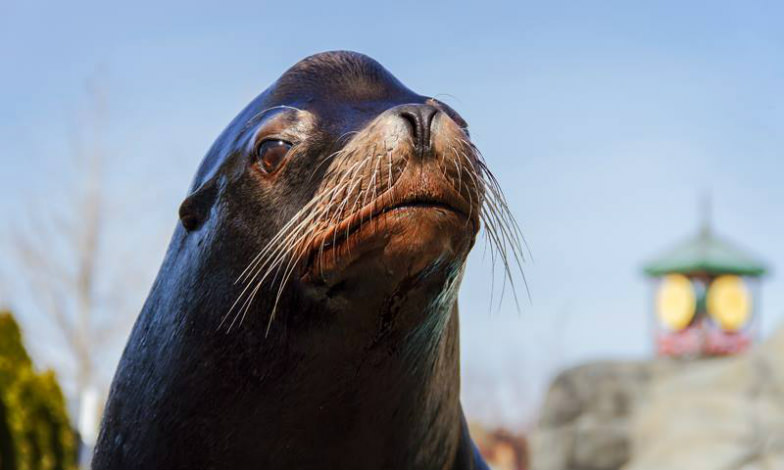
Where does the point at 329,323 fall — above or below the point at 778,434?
above

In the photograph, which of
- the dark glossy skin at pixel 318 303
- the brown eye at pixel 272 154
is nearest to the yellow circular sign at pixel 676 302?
the dark glossy skin at pixel 318 303

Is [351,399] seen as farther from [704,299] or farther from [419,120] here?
[704,299]

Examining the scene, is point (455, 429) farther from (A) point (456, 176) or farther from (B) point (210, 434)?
(A) point (456, 176)

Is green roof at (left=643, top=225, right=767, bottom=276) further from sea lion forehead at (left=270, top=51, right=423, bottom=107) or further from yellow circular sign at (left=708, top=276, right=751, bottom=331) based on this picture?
sea lion forehead at (left=270, top=51, right=423, bottom=107)

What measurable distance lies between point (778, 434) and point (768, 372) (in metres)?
1.44

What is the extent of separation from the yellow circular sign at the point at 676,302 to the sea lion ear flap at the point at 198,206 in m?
22.7

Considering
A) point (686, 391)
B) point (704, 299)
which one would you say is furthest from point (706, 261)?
point (686, 391)

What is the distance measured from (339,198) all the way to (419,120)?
24cm

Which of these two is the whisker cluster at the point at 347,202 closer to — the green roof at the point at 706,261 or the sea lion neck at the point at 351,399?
the sea lion neck at the point at 351,399

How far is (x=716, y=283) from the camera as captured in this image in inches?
985

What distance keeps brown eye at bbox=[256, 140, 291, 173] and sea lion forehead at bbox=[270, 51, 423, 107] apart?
15 centimetres

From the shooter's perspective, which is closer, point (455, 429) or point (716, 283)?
point (455, 429)

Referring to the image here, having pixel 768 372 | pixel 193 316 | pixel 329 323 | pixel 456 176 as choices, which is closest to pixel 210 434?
pixel 193 316

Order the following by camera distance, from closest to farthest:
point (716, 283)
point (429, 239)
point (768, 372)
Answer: point (429, 239) < point (768, 372) < point (716, 283)
